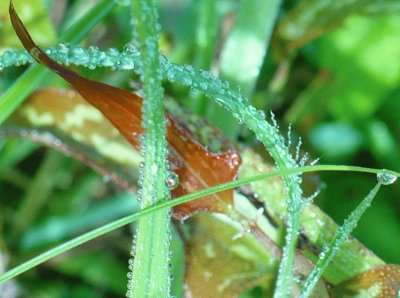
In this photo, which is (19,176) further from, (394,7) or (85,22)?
(394,7)

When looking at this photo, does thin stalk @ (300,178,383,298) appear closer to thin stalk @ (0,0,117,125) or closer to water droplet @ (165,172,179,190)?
water droplet @ (165,172,179,190)

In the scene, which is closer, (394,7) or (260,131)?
(260,131)

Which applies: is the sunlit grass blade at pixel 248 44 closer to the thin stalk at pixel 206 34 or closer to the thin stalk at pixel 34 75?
the thin stalk at pixel 206 34

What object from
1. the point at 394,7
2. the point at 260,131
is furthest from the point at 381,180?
the point at 394,7

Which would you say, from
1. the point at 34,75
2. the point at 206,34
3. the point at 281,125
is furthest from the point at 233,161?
the point at 281,125

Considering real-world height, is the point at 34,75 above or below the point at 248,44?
below

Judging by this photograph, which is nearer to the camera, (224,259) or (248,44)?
(224,259)

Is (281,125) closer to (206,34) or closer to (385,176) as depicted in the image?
(206,34)
